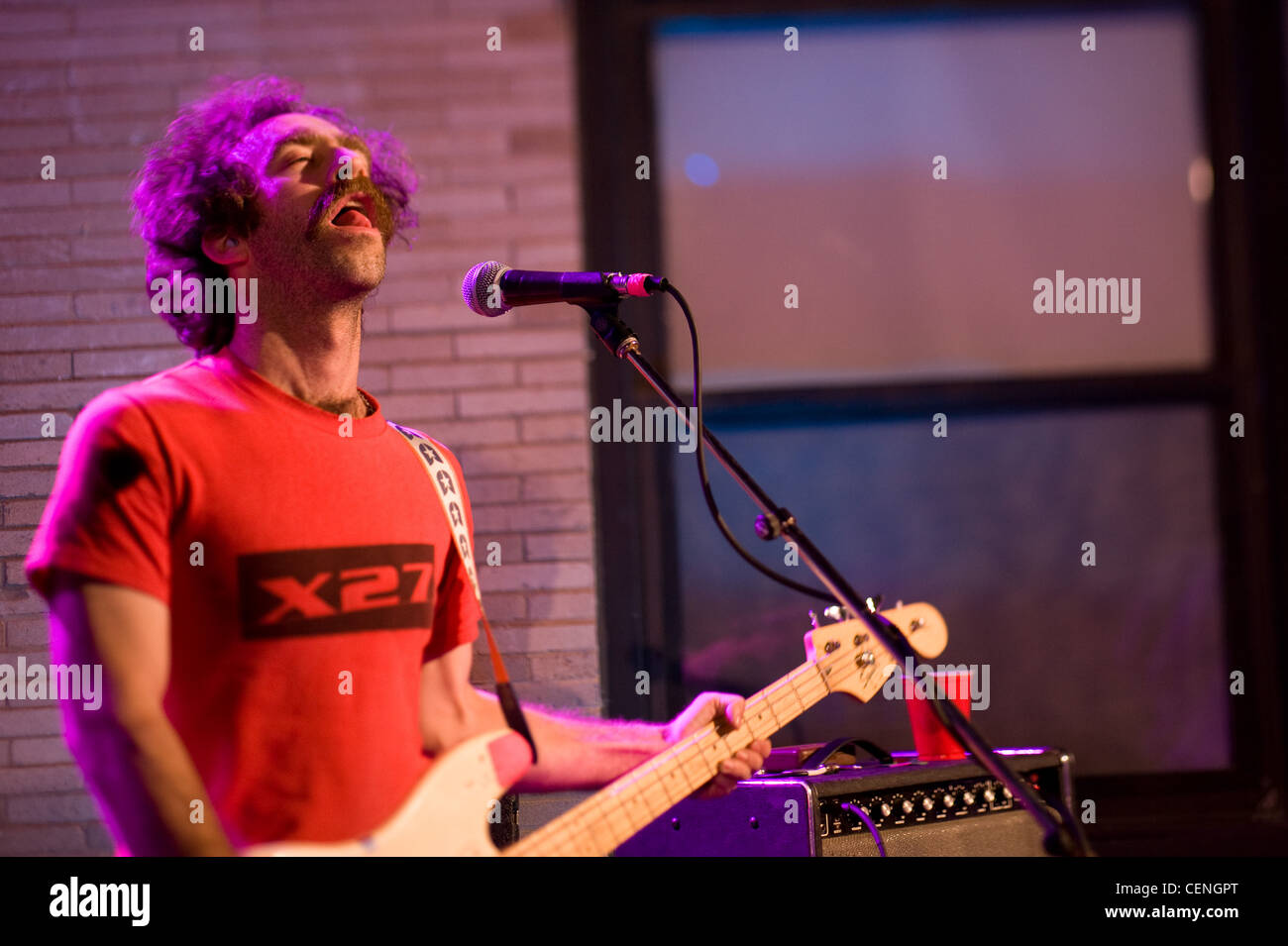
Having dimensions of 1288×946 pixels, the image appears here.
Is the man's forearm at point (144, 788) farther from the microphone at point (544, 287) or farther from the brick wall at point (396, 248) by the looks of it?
the brick wall at point (396, 248)

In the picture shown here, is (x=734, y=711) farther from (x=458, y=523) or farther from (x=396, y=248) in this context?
(x=396, y=248)

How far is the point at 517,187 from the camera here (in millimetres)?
3291

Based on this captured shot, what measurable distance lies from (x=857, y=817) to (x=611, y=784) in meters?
0.59

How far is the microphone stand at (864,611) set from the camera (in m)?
1.76

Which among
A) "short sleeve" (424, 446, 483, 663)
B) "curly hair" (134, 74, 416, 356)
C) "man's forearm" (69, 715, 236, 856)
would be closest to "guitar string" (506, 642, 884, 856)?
"short sleeve" (424, 446, 483, 663)

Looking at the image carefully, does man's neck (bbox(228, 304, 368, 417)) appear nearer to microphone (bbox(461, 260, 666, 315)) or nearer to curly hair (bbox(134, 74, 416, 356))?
curly hair (bbox(134, 74, 416, 356))

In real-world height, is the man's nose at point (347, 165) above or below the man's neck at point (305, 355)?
above

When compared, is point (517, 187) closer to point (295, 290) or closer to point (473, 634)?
point (295, 290)

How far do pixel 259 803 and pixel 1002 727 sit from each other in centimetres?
231

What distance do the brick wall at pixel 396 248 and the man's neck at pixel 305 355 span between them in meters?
0.98

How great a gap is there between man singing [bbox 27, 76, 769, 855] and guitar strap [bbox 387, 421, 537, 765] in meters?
0.03

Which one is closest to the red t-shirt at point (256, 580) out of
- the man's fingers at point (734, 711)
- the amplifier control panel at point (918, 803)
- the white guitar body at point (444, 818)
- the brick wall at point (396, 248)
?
the white guitar body at point (444, 818)
